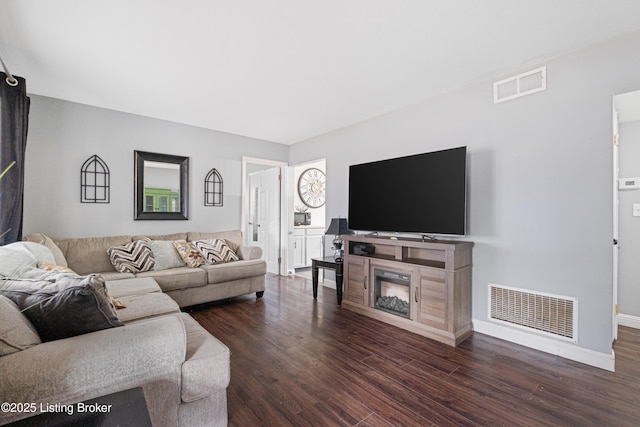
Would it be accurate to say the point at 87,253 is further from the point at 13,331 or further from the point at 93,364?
the point at 93,364

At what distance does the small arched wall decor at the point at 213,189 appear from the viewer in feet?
14.5

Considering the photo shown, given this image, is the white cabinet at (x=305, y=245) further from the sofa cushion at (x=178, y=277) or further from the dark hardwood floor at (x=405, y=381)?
the dark hardwood floor at (x=405, y=381)

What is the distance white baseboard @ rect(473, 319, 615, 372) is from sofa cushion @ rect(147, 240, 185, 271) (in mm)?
3463

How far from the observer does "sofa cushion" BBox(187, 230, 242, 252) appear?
4027 mm

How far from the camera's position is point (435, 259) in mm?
2908

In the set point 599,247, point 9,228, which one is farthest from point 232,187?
point 599,247

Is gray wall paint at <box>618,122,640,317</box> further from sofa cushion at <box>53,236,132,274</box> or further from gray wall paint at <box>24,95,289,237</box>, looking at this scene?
sofa cushion at <box>53,236,132,274</box>

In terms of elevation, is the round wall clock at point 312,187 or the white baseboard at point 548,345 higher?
the round wall clock at point 312,187

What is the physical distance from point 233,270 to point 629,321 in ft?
14.1

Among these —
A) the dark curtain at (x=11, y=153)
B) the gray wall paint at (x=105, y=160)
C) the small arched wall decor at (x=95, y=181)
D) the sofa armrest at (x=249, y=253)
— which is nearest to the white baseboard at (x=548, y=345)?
the sofa armrest at (x=249, y=253)

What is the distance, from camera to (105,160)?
3.60 m

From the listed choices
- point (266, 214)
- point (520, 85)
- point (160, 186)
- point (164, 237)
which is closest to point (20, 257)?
point (164, 237)

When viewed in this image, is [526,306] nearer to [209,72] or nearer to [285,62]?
[285,62]

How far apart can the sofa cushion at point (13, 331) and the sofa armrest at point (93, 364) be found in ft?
0.11
